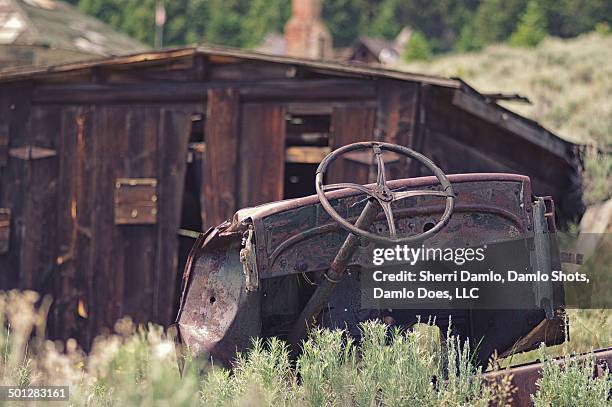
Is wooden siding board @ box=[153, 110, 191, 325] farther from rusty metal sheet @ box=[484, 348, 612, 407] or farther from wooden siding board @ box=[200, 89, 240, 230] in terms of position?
rusty metal sheet @ box=[484, 348, 612, 407]

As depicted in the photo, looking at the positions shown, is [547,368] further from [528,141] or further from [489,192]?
[528,141]

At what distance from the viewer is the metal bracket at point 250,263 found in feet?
15.2

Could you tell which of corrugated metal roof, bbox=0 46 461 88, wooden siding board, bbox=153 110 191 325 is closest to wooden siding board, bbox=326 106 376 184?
corrugated metal roof, bbox=0 46 461 88

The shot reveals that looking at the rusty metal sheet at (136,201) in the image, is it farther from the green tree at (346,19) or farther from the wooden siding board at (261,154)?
the green tree at (346,19)

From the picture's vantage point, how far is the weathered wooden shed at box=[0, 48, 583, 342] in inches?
320

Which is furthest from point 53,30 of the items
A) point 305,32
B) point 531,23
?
point 531,23

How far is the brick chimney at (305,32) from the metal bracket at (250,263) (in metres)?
20.9

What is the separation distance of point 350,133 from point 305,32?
18442mm

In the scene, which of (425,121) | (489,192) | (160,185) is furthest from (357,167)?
(489,192)

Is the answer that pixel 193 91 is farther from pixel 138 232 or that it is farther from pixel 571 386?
pixel 571 386

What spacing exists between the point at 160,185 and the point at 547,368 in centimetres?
541

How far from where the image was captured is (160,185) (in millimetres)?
8938

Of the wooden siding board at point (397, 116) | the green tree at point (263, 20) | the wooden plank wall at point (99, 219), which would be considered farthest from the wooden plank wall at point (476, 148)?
the green tree at point (263, 20)

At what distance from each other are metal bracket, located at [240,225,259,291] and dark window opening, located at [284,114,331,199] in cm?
366
